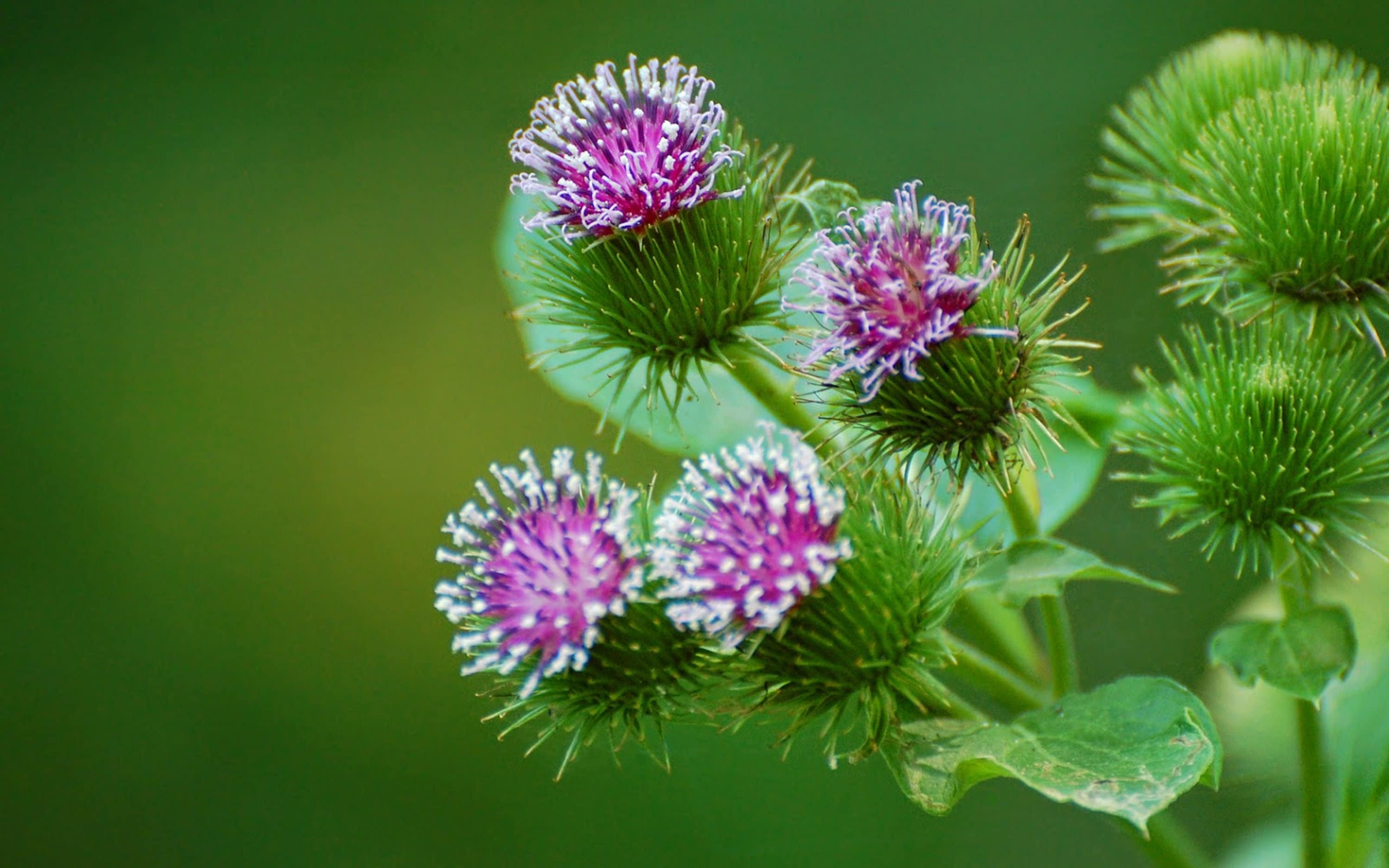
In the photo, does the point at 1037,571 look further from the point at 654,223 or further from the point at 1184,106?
the point at 1184,106

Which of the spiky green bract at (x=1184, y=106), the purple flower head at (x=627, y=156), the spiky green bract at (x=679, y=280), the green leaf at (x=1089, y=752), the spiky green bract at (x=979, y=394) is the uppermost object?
the spiky green bract at (x=1184, y=106)

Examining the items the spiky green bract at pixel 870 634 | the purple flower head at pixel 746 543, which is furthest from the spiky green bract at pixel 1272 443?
the purple flower head at pixel 746 543

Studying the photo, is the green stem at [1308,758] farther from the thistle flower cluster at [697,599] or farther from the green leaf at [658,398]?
the green leaf at [658,398]

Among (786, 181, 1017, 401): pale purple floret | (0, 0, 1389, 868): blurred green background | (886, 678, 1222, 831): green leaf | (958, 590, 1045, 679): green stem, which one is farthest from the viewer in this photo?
(0, 0, 1389, 868): blurred green background

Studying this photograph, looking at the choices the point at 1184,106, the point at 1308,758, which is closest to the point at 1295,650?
the point at 1308,758

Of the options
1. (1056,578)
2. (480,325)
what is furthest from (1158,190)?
(480,325)

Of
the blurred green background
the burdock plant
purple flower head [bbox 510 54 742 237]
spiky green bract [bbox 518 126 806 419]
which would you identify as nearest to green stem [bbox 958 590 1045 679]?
the burdock plant

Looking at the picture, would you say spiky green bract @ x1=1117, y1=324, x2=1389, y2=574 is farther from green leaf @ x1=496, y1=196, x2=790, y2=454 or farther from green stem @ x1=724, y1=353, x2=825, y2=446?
green leaf @ x1=496, y1=196, x2=790, y2=454
